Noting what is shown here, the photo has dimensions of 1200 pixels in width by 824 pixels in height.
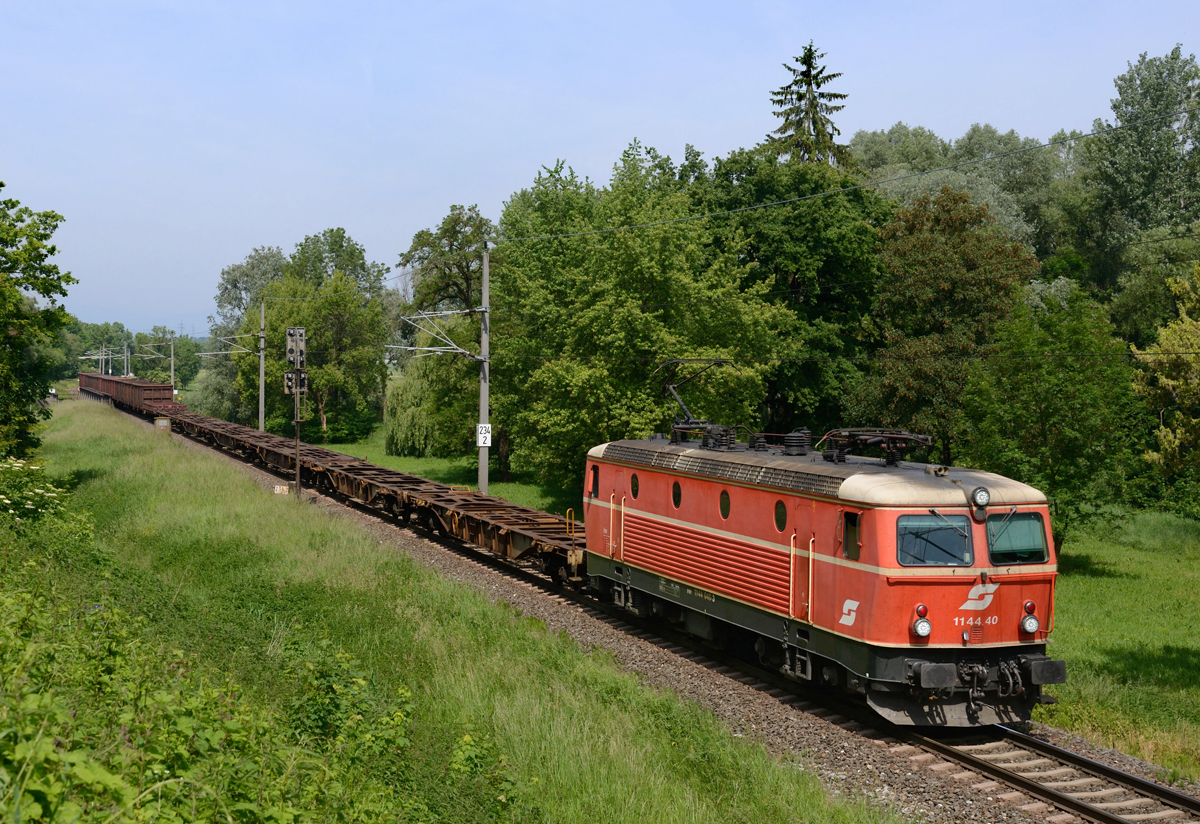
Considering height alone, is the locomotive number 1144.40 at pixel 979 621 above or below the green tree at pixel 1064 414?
below

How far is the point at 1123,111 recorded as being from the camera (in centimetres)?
5703

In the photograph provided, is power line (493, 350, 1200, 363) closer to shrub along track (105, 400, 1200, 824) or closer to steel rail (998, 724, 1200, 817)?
shrub along track (105, 400, 1200, 824)

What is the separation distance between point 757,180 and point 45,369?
26.8 metres

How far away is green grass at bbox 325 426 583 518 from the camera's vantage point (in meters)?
38.8

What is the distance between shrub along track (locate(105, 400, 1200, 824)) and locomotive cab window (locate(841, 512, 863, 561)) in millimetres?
2185

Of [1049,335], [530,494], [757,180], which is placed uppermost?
[757,180]

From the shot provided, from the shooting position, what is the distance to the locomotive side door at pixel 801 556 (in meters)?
12.2

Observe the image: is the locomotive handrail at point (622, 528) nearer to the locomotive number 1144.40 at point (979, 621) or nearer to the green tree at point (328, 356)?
the locomotive number 1144.40 at point (979, 621)

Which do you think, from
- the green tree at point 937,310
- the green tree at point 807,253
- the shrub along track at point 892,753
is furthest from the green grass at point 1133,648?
the green tree at point 807,253

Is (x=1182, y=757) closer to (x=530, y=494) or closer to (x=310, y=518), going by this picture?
(x=310, y=518)

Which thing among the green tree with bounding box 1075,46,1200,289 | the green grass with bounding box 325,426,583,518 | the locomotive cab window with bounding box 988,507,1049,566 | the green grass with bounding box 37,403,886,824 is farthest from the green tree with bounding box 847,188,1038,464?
the green tree with bounding box 1075,46,1200,289

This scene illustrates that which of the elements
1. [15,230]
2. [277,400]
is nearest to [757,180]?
[15,230]

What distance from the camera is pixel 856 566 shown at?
11305 millimetres

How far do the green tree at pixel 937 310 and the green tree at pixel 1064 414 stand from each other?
3789 millimetres
